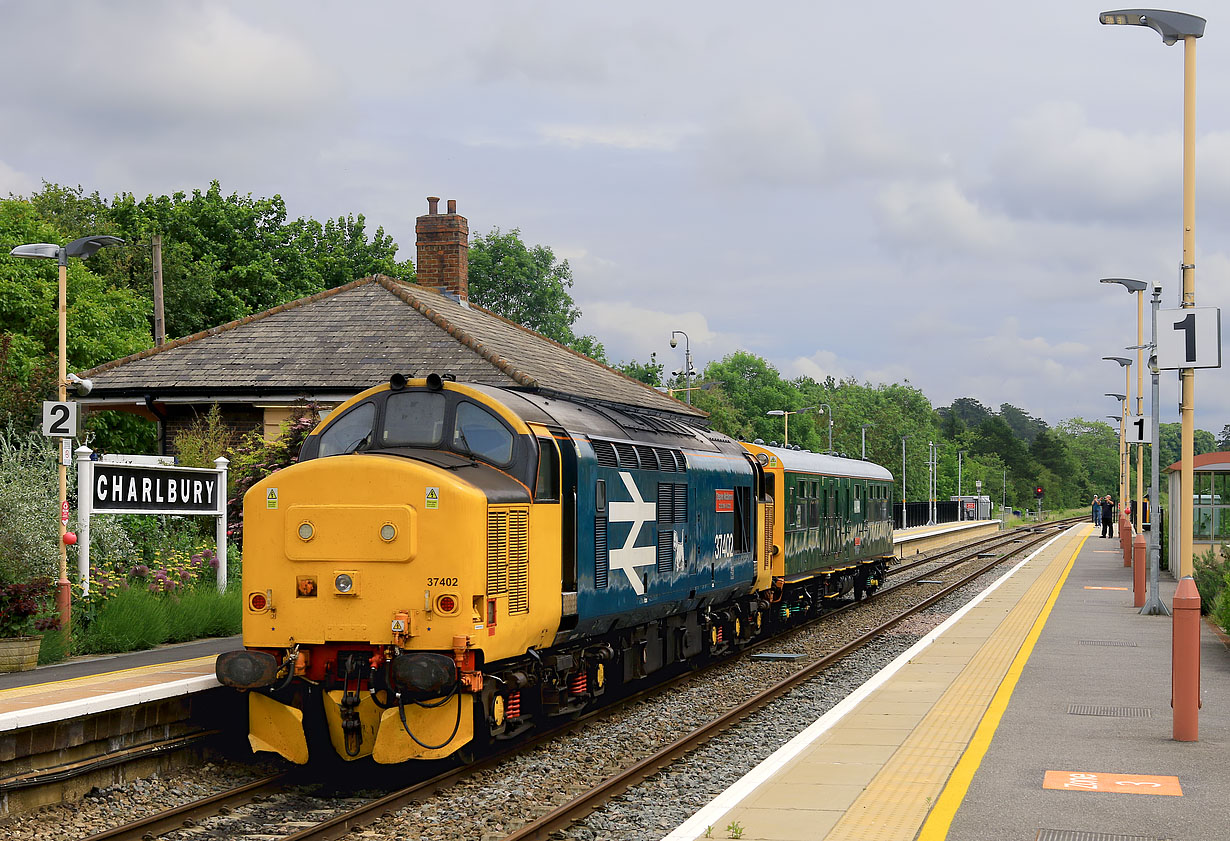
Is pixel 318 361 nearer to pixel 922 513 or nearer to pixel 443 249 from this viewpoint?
pixel 443 249

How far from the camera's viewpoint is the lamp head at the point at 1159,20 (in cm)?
1553

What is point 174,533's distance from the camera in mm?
18172

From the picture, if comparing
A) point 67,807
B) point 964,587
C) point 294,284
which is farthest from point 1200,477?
point 294,284

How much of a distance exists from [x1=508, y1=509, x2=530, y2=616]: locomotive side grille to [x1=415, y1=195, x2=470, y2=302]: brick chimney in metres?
20.0

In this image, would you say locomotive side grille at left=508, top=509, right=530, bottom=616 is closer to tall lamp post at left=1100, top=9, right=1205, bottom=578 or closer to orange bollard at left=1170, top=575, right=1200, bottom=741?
orange bollard at left=1170, top=575, right=1200, bottom=741

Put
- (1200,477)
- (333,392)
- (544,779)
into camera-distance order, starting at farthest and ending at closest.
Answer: (1200,477), (333,392), (544,779)

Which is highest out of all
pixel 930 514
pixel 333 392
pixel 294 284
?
pixel 294 284

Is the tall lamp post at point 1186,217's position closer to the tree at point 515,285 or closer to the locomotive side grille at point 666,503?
the locomotive side grille at point 666,503

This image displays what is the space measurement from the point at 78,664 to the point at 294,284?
39.4 m

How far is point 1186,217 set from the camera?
16078 mm

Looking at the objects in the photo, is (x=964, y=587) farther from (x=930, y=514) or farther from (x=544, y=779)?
(x=930, y=514)

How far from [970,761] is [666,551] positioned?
5.39 metres

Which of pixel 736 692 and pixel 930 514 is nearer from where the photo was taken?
pixel 736 692

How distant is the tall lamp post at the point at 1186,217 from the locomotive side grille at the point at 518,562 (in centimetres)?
844
